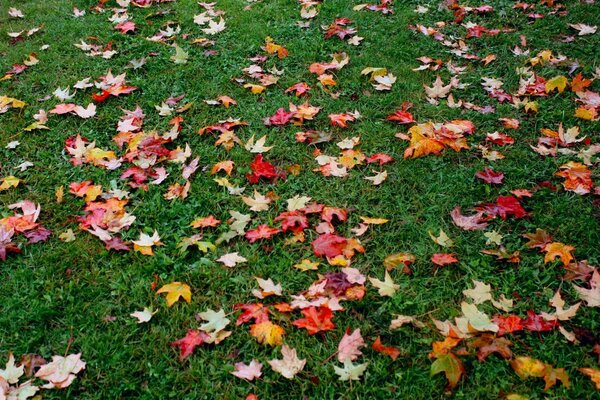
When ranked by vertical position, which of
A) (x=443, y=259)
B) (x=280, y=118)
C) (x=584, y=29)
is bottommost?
(x=443, y=259)

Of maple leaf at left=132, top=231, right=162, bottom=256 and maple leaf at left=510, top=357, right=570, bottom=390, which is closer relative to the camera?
maple leaf at left=510, top=357, right=570, bottom=390

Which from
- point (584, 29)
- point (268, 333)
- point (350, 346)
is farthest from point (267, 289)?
point (584, 29)

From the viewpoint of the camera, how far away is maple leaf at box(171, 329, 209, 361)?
2.31 m

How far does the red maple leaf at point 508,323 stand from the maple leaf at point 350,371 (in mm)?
692

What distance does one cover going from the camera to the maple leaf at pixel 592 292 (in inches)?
95.9

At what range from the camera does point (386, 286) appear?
2557 millimetres

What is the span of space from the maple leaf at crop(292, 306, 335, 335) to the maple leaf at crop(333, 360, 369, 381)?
21cm

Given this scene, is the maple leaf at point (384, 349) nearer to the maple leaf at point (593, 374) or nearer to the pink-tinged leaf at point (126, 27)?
the maple leaf at point (593, 374)

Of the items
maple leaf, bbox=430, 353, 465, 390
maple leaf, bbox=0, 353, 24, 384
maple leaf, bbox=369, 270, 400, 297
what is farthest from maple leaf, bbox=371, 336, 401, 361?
maple leaf, bbox=0, 353, 24, 384

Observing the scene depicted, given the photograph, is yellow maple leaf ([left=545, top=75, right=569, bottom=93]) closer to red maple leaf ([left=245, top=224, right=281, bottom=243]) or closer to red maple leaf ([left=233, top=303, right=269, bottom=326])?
red maple leaf ([left=245, top=224, right=281, bottom=243])

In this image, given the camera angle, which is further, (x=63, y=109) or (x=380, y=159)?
(x=63, y=109)

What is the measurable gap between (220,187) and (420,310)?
1508mm

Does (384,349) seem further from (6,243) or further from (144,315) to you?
(6,243)

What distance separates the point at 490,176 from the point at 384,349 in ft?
4.86
